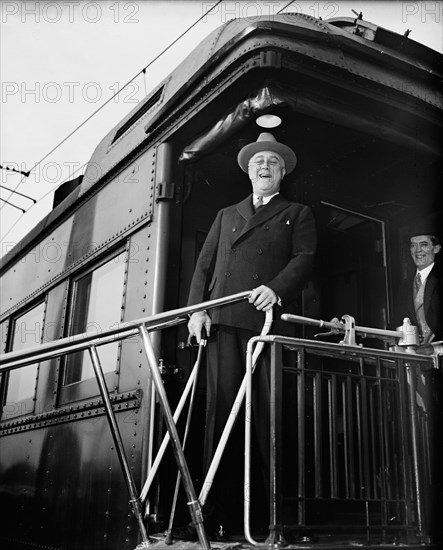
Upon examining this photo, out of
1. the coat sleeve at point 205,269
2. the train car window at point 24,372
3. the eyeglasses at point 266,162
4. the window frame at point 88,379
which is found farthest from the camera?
the train car window at point 24,372

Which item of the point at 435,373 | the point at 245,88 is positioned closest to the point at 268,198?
the point at 245,88

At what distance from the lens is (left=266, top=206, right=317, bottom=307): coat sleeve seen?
315cm

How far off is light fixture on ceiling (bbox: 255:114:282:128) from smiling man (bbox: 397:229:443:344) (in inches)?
52.7

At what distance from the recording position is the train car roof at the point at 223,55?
3369 millimetres

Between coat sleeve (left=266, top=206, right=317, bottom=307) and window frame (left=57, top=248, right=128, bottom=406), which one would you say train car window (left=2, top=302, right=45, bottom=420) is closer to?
window frame (left=57, top=248, right=128, bottom=406)

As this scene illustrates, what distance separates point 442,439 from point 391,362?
16.6 inches

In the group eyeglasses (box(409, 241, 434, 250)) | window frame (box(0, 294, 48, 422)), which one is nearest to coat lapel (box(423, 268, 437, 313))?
eyeglasses (box(409, 241, 434, 250))

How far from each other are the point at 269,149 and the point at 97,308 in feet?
5.82

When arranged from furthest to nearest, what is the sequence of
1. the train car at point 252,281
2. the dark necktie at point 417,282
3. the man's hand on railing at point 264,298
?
the dark necktie at point 417,282 < the man's hand on railing at point 264,298 < the train car at point 252,281

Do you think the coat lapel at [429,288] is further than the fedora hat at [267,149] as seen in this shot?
Yes

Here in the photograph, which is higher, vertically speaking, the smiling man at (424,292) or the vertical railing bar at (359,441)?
the smiling man at (424,292)

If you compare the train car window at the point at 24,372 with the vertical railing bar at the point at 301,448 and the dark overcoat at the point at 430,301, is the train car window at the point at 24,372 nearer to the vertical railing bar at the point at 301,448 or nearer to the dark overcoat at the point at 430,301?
the dark overcoat at the point at 430,301

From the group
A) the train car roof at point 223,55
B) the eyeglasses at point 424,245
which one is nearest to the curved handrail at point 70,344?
the train car roof at point 223,55

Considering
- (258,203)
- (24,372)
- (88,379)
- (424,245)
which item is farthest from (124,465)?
(24,372)
